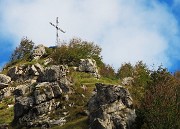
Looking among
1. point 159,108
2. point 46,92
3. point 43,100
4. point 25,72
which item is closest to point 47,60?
point 25,72

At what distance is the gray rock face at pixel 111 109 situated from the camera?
56.5 m

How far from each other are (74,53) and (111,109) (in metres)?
50.5

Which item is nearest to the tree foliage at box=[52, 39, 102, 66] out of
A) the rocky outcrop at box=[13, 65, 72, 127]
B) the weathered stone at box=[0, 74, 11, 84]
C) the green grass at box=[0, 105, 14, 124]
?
the weathered stone at box=[0, 74, 11, 84]

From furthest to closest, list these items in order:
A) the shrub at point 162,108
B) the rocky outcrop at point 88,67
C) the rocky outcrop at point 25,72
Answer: the rocky outcrop at point 25,72 < the rocky outcrop at point 88,67 < the shrub at point 162,108

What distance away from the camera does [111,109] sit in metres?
59.0

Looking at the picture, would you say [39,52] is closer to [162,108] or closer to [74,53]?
[74,53]

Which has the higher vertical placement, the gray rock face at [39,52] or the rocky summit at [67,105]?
the gray rock face at [39,52]

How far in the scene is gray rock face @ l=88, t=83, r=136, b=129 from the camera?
56469mm

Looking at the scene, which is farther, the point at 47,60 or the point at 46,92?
the point at 47,60

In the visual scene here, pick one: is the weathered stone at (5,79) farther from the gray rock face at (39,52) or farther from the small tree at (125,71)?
the small tree at (125,71)

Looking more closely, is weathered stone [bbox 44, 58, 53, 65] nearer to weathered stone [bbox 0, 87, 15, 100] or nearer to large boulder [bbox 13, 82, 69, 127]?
weathered stone [bbox 0, 87, 15, 100]

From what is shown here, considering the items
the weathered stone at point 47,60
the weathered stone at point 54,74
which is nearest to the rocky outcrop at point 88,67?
the weathered stone at point 47,60

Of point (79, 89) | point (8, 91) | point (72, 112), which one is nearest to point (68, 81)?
point (79, 89)

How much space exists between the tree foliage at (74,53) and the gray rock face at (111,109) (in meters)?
43.0
